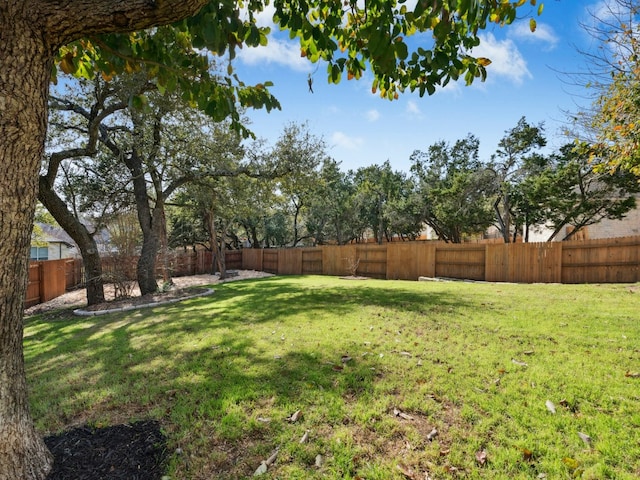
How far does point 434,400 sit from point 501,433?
523 millimetres

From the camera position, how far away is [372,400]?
2.65 metres

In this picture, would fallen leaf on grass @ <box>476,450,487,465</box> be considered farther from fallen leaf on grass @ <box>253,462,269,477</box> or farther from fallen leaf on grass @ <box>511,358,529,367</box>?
fallen leaf on grass @ <box>511,358,529,367</box>

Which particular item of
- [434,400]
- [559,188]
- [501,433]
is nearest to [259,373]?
[434,400]

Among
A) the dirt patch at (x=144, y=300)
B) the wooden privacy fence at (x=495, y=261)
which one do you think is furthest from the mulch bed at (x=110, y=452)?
the wooden privacy fence at (x=495, y=261)

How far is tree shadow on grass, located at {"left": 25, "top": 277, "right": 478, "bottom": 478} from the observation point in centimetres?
223

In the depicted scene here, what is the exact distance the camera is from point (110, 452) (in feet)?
6.98

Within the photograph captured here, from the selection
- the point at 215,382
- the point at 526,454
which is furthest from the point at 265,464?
the point at 526,454

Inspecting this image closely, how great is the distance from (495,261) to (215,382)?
10.5m

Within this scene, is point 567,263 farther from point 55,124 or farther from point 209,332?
point 55,124

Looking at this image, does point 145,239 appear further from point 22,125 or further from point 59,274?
point 22,125

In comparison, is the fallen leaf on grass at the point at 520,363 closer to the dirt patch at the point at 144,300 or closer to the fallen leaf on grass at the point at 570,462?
the fallen leaf on grass at the point at 570,462

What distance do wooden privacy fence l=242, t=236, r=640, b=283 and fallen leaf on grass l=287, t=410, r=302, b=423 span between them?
10271mm

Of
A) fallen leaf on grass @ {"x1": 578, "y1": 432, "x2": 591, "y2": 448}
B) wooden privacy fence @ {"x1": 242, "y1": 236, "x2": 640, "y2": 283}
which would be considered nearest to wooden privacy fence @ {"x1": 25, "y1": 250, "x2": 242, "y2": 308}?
wooden privacy fence @ {"x1": 242, "y1": 236, "x2": 640, "y2": 283}

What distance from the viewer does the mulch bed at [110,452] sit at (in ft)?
6.36
